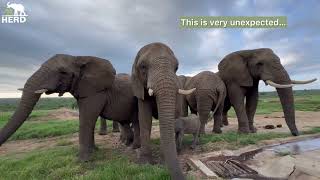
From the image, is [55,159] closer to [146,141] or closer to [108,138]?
[146,141]

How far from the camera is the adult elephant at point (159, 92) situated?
23.2 ft

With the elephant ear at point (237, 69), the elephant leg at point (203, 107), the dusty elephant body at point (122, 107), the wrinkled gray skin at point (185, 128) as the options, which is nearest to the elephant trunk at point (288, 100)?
the elephant ear at point (237, 69)

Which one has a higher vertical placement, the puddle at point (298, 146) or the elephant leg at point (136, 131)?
the elephant leg at point (136, 131)

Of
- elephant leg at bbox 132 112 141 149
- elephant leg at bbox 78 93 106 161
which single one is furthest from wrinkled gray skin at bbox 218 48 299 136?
elephant leg at bbox 78 93 106 161

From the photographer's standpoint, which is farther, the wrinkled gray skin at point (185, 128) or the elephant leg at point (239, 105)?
the elephant leg at point (239, 105)

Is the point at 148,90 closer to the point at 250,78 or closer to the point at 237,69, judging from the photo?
the point at 237,69

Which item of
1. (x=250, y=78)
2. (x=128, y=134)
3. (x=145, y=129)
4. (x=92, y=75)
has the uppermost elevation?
(x=250, y=78)

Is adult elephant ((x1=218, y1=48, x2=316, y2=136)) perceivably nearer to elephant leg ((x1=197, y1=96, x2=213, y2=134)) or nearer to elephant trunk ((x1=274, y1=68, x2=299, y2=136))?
elephant trunk ((x1=274, y1=68, x2=299, y2=136))

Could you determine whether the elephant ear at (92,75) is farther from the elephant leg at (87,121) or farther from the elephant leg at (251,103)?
the elephant leg at (251,103)

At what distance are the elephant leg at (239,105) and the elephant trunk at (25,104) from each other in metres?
6.69

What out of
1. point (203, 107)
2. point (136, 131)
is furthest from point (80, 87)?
point (203, 107)

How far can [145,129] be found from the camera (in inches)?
358

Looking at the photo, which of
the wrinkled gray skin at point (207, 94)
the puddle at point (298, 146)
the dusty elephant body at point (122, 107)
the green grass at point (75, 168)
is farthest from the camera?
the wrinkled gray skin at point (207, 94)

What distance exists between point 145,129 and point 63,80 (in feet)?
8.21
